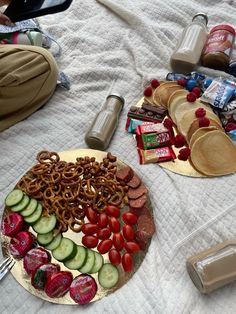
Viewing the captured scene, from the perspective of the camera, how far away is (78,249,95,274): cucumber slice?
0.86 metres

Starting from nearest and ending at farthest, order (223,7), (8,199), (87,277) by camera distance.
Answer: (87,277) → (8,199) → (223,7)

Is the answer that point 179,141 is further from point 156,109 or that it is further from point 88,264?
point 88,264

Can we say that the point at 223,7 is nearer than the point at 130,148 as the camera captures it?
No

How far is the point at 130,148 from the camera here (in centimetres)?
113

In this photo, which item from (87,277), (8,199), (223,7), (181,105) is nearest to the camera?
(87,277)

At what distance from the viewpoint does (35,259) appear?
87 centimetres

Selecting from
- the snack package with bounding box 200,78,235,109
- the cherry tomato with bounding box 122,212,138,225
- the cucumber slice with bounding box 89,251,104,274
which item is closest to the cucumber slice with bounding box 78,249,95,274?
the cucumber slice with bounding box 89,251,104,274

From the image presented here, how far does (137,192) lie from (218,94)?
0.37 meters

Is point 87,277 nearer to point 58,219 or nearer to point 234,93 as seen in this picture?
point 58,219

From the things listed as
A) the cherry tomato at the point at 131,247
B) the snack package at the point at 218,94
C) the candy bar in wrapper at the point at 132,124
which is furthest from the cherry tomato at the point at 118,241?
the snack package at the point at 218,94

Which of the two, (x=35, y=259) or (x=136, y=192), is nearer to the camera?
(x=35, y=259)

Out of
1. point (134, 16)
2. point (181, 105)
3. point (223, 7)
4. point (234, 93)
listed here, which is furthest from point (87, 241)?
point (223, 7)

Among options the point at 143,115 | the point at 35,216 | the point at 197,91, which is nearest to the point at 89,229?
the point at 35,216

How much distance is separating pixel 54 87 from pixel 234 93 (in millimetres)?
530
